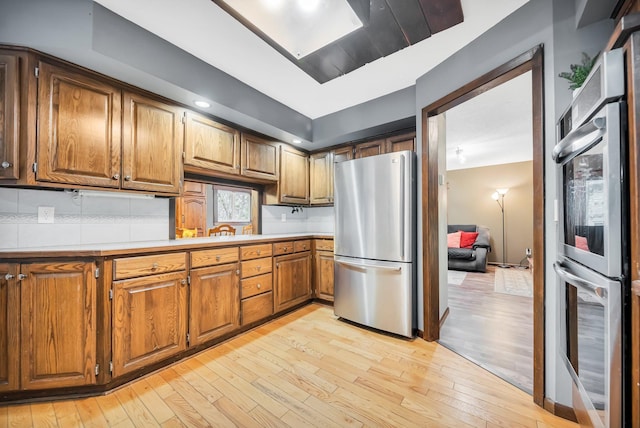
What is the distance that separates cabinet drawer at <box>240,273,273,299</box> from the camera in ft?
8.05

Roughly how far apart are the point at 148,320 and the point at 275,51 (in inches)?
86.5

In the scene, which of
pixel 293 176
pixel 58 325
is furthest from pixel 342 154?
pixel 58 325

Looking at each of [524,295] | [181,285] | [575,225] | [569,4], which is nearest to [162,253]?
[181,285]

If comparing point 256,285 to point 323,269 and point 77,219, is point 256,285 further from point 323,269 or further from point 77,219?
point 77,219

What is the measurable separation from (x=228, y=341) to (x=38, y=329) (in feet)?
4.14

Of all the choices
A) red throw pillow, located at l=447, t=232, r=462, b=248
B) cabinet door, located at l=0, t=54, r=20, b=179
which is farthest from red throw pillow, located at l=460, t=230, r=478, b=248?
cabinet door, located at l=0, t=54, r=20, b=179

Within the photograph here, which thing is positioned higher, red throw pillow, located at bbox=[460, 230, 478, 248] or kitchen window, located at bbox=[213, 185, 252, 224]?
kitchen window, located at bbox=[213, 185, 252, 224]

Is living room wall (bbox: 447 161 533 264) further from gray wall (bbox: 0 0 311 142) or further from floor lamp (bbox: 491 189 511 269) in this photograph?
gray wall (bbox: 0 0 311 142)

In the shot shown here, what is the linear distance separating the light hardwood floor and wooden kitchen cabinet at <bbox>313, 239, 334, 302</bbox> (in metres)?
0.96

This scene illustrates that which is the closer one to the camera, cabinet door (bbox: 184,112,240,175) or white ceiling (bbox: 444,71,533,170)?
cabinet door (bbox: 184,112,240,175)

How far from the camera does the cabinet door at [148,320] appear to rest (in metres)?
1.65

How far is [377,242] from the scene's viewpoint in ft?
8.04

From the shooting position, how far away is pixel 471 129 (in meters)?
3.76

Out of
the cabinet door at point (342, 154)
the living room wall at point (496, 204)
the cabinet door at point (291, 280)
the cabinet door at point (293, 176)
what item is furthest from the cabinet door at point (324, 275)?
the living room wall at point (496, 204)
